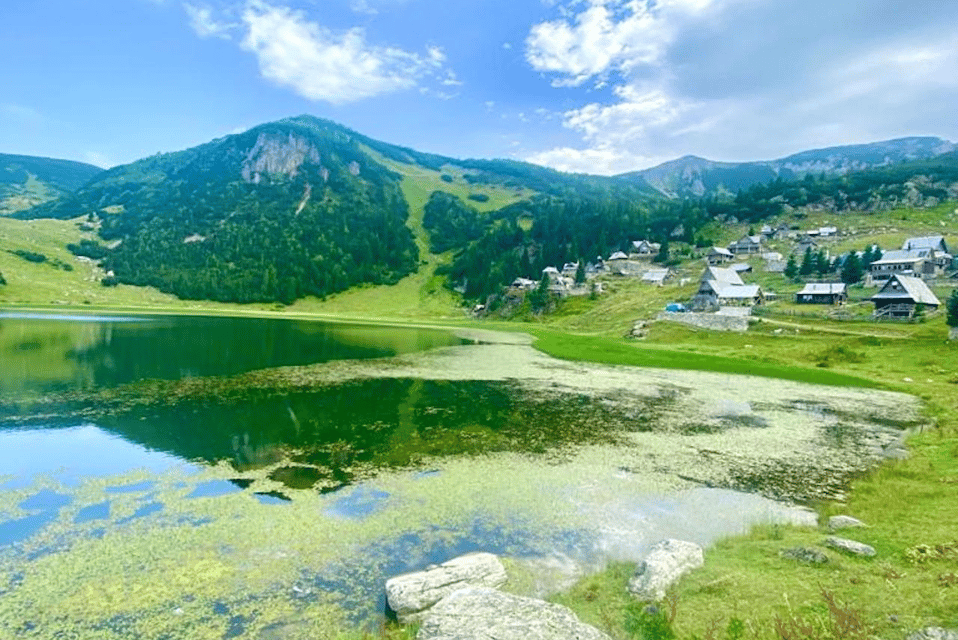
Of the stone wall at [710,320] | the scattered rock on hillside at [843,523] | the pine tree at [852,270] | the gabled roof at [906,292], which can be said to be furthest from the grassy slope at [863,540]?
the pine tree at [852,270]

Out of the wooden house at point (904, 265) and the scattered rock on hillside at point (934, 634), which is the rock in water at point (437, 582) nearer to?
the scattered rock on hillside at point (934, 634)

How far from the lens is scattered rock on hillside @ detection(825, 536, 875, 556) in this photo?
16.7 meters

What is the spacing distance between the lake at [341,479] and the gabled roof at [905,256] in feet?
334

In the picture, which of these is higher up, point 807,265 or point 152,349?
point 807,265

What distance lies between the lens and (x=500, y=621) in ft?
39.0

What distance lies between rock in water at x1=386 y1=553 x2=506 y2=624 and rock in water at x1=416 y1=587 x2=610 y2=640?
163cm

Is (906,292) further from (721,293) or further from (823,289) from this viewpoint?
(721,293)

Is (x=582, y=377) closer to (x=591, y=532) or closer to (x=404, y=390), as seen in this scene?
(x=404, y=390)

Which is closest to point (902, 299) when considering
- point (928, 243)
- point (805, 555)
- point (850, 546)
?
point (928, 243)

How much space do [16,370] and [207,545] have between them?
4837cm

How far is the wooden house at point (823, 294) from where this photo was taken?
4599 inches

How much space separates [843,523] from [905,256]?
14605cm

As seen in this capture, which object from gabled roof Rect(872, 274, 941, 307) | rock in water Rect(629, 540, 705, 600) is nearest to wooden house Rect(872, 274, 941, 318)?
gabled roof Rect(872, 274, 941, 307)

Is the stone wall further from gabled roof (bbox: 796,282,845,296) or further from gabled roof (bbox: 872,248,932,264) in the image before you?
gabled roof (bbox: 872,248,932,264)
